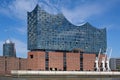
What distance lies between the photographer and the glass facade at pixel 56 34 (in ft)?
391

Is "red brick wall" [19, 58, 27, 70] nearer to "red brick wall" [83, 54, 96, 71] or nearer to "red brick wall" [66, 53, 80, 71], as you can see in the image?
"red brick wall" [66, 53, 80, 71]

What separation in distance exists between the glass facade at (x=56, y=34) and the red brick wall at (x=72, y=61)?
7093 millimetres

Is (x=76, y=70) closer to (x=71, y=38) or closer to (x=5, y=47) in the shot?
(x=71, y=38)

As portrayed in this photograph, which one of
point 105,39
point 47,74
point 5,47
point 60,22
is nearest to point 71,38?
point 60,22

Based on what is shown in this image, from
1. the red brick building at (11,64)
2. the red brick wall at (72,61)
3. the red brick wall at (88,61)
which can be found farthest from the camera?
the red brick wall at (88,61)

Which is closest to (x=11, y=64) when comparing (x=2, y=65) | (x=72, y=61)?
(x=2, y=65)

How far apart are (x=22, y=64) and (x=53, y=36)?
16.8 meters

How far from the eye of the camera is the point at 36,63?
108250 millimetres

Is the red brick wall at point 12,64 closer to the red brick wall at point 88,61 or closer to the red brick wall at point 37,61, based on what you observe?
the red brick wall at point 37,61

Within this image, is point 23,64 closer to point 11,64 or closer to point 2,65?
point 11,64

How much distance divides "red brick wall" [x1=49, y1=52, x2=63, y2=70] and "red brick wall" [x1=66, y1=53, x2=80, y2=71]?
2.98 metres

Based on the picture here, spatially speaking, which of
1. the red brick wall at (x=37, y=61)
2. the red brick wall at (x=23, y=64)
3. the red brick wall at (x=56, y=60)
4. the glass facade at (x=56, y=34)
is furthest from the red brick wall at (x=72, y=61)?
the red brick wall at (x=23, y=64)

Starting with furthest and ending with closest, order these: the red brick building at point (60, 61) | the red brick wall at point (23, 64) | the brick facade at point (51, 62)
Result: the red brick wall at point (23, 64), the brick facade at point (51, 62), the red brick building at point (60, 61)

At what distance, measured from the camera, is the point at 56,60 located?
113188mm
